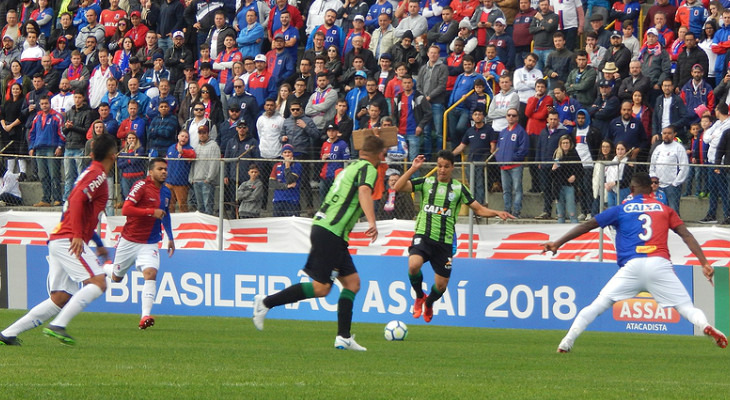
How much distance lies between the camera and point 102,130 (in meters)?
22.8

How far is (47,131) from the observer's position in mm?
23656

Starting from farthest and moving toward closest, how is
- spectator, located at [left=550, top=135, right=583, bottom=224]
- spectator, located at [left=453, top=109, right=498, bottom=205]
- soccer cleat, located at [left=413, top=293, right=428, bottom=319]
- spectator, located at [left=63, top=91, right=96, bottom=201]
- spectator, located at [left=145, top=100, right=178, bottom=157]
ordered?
1. spectator, located at [left=63, top=91, right=96, bottom=201]
2. spectator, located at [left=145, top=100, right=178, bottom=157]
3. spectator, located at [left=453, top=109, right=498, bottom=205]
4. spectator, located at [left=550, top=135, right=583, bottom=224]
5. soccer cleat, located at [left=413, top=293, right=428, bottom=319]

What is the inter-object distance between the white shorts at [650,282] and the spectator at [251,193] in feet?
30.6

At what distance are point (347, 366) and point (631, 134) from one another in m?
10.5

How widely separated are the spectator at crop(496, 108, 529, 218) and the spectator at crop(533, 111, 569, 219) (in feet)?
1.06

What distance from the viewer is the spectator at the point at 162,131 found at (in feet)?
73.6

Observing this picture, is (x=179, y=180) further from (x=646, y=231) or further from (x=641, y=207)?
(x=646, y=231)

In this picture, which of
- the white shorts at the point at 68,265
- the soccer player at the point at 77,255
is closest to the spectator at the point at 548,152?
the soccer player at the point at 77,255

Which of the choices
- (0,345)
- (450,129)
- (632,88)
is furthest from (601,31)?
(0,345)

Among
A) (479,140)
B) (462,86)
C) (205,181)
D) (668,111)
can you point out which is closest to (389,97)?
(462,86)

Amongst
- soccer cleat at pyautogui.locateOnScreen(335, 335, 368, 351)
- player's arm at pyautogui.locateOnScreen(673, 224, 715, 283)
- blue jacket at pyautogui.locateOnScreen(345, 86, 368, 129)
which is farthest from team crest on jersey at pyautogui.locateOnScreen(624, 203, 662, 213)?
blue jacket at pyautogui.locateOnScreen(345, 86, 368, 129)

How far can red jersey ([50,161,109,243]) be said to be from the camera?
36.1 ft

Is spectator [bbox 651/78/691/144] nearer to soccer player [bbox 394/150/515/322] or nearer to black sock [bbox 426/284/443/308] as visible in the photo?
soccer player [bbox 394/150/515/322]

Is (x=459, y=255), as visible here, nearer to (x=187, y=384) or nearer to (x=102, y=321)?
(x=102, y=321)
